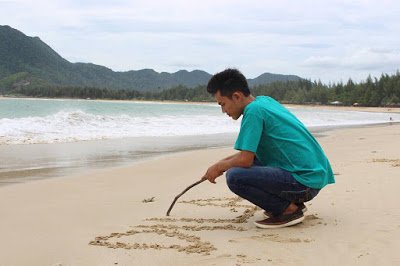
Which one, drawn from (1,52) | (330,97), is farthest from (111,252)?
(1,52)

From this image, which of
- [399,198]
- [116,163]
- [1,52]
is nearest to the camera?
[399,198]

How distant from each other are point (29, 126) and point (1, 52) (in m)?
156

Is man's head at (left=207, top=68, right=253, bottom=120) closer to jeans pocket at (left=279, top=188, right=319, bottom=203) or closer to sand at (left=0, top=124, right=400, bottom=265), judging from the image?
jeans pocket at (left=279, top=188, right=319, bottom=203)

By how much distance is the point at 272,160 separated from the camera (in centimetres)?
361

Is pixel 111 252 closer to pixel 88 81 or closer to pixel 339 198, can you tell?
pixel 339 198

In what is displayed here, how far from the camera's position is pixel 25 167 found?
783cm

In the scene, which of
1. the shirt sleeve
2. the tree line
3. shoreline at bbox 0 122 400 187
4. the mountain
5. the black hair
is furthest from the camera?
the mountain

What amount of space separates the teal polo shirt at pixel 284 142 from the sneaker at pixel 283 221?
0.26 metres

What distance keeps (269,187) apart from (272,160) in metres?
0.21

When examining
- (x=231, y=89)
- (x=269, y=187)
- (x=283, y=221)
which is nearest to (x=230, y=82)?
(x=231, y=89)

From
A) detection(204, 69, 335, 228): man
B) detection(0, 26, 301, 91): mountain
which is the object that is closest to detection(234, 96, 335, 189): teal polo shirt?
detection(204, 69, 335, 228): man

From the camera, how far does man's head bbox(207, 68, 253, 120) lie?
3.49 meters

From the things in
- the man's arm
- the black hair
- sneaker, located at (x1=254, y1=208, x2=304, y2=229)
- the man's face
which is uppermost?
A: the black hair

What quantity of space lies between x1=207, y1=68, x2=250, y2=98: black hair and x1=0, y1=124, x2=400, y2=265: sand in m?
1.05
